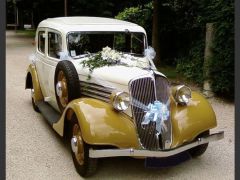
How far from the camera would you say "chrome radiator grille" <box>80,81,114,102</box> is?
16.0 ft

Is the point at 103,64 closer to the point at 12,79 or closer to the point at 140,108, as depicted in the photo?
the point at 140,108

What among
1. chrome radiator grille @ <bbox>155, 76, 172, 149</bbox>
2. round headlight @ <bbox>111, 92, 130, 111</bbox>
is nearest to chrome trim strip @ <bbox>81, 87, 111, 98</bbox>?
round headlight @ <bbox>111, 92, 130, 111</bbox>

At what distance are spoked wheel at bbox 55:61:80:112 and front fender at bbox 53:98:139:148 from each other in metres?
0.61

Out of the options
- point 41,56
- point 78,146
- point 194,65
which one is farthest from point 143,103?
point 194,65

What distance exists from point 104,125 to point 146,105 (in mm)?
590

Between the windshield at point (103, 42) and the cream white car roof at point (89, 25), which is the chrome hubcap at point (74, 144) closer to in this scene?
the windshield at point (103, 42)

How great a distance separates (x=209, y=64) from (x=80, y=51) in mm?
3303

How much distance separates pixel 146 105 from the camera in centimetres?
455

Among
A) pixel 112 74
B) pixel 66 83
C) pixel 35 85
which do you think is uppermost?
pixel 112 74

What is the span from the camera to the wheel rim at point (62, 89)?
5.29 metres

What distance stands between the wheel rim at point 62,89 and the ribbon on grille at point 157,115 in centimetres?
133

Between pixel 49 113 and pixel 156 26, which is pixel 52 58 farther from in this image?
pixel 156 26

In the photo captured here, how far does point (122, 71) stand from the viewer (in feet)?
16.2

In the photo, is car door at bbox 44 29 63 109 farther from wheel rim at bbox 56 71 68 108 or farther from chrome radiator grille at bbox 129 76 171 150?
chrome radiator grille at bbox 129 76 171 150
